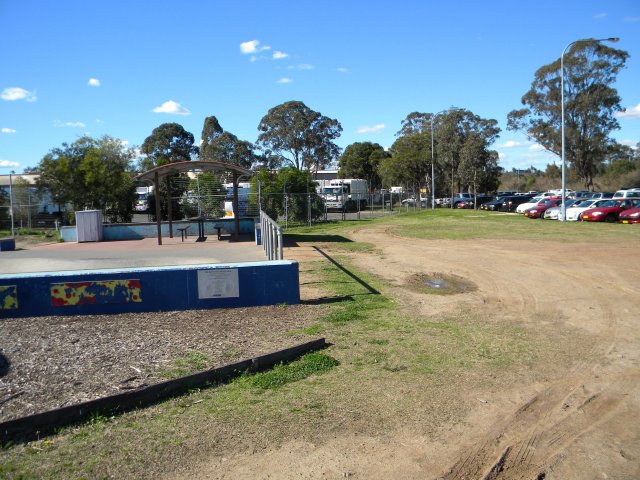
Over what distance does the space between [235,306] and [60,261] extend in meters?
8.63

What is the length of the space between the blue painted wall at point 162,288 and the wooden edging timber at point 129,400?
9.78 ft

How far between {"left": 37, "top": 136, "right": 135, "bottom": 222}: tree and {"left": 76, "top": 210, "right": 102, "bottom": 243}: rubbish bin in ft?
16.6

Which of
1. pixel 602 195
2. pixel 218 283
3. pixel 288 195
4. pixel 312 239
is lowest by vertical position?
pixel 312 239

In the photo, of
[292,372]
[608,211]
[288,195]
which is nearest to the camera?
[292,372]

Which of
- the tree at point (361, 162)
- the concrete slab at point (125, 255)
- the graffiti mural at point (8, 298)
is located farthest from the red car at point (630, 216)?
the tree at point (361, 162)

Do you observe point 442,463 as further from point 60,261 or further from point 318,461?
point 60,261

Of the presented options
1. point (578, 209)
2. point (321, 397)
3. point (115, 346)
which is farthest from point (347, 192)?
point (321, 397)

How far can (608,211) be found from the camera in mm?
30781

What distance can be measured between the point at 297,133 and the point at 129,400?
62.5 m

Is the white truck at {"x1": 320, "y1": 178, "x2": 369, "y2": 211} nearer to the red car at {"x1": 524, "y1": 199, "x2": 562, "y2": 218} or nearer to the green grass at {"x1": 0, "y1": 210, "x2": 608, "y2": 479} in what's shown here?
the red car at {"x1": 524, "y1": 199, "x2": 562, "y2": 218}

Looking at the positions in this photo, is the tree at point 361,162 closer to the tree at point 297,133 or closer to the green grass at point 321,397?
the tree at point 297,133

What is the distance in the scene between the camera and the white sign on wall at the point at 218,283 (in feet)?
31.4

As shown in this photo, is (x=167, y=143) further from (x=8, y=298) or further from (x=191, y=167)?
(x=8, y=298)

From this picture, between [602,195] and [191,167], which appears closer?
[191,167]
